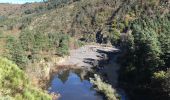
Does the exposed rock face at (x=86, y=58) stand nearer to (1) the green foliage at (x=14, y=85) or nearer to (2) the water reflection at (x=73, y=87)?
(2) the water reflection at (x=73, y=87)

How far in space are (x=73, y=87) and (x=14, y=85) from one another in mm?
84260

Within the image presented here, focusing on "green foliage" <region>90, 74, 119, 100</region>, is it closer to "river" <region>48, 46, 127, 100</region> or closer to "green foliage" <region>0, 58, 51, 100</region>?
"river" <region>48, 46, 127, 100</region>

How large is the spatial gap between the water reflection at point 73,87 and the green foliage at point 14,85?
65.3 m

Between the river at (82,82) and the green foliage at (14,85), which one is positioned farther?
the river at (82,82)

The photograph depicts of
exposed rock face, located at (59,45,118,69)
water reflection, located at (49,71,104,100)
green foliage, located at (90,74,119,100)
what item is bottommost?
green foliage, located at (90,74,119,100)

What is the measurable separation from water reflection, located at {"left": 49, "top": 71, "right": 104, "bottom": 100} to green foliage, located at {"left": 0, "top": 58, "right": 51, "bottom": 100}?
214 feet

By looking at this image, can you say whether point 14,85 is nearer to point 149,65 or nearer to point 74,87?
point 149,65

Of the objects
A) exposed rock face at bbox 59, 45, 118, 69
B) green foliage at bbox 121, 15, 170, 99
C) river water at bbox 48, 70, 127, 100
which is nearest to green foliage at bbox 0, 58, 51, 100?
green foliage at bbox 121, 15, 170, 99

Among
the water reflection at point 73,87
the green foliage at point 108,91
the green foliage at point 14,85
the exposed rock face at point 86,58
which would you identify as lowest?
the green foliage at point 14,85

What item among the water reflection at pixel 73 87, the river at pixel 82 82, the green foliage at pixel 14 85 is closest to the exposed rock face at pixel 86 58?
the river at pixel 82 82

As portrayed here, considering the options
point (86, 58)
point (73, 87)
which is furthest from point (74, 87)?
point (86, 58)

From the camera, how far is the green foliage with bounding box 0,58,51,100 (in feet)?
49.0

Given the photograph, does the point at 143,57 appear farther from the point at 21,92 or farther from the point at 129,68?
the point at 21,92

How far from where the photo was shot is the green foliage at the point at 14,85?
14950mm
